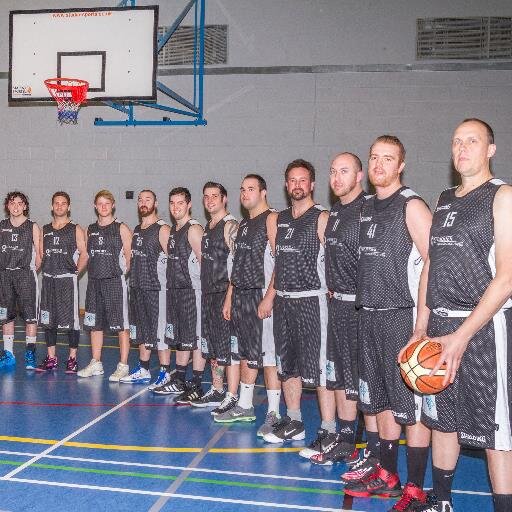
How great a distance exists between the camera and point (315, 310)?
4.68m

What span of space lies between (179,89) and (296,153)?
7.00 ft

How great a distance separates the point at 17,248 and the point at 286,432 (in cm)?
398

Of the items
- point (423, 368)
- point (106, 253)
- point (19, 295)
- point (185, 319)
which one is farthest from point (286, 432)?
point (19, 295)

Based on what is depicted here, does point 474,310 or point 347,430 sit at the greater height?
point 474,310

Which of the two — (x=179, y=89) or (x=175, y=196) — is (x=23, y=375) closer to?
(x=175, y=196)

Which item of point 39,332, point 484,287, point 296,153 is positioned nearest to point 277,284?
point 484,287

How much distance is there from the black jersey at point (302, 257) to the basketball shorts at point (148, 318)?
6.46 ft

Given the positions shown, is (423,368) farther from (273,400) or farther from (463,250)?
(273,400)

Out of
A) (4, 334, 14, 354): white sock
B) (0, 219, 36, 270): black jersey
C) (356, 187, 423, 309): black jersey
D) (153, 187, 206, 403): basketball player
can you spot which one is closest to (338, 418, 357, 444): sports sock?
(356, 187, 423, 309): black jersey

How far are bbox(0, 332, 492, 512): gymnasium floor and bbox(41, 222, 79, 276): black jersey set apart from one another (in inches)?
59.3

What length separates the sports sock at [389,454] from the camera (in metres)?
3.93

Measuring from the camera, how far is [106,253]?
6.82m

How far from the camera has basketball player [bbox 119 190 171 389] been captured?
6.47 meters

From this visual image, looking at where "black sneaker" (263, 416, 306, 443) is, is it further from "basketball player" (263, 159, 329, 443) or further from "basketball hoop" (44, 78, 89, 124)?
"basketball hoop" (44, 78, 89, 124)
